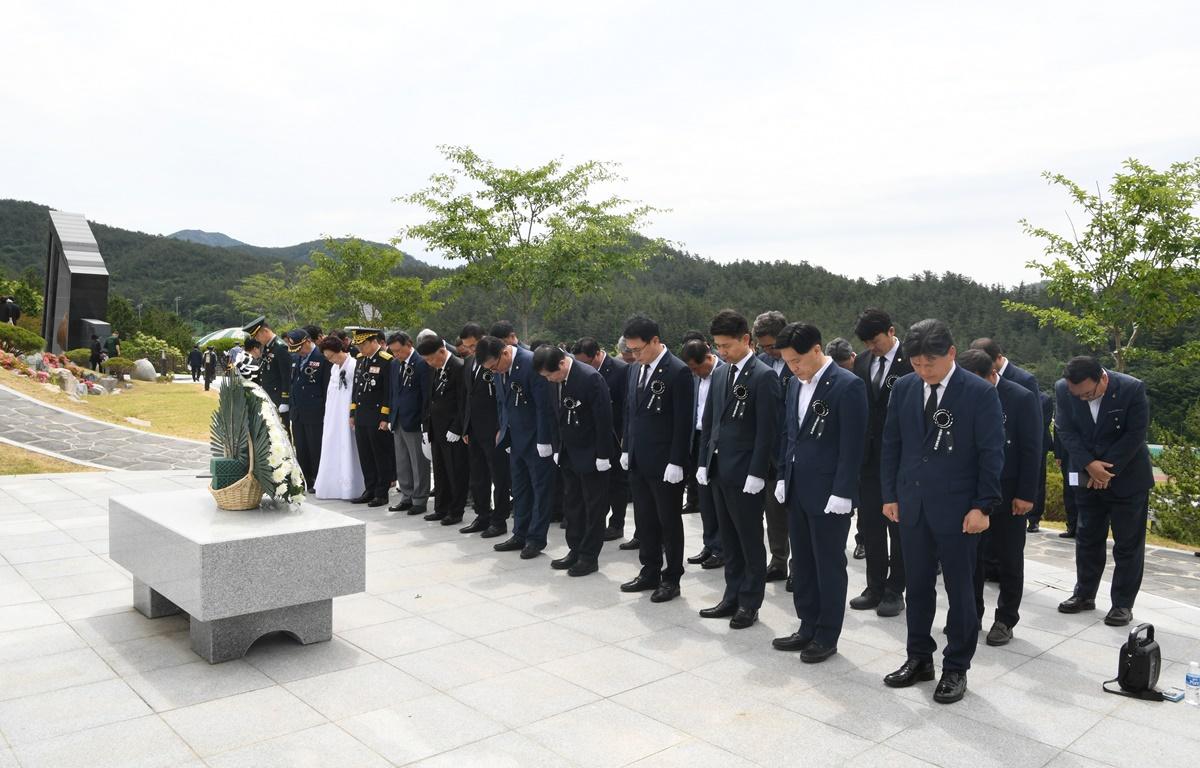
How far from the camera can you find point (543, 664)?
4.70m

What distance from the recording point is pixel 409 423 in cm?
890

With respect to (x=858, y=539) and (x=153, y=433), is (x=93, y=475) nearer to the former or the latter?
(x=153, y=433)

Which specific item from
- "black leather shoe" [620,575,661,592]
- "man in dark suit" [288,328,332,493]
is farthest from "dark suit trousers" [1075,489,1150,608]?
"man in dark suit" [288,328,332,493]

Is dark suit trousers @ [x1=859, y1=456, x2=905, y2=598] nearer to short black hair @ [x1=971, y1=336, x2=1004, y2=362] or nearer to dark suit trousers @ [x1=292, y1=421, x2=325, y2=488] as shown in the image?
short black hair @ [x1=971, y1=336, x2=1004, y2=362]

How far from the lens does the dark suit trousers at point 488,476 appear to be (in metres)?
7.97

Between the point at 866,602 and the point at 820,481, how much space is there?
1570 mm

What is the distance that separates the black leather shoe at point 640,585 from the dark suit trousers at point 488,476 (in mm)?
2025

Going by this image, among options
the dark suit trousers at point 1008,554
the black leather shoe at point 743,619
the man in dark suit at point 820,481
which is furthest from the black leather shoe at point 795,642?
the dark suit trousers at point 1008,554

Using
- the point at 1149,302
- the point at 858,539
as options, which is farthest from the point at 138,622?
the point at 1149,302

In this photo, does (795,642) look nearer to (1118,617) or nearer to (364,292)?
(1118,617)

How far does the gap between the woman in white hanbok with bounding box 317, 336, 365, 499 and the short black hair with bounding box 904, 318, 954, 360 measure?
7.16 m

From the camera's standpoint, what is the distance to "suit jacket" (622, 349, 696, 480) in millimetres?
5871

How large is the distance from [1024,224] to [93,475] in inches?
652

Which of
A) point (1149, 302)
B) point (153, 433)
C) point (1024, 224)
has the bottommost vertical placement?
point (153, 433)
